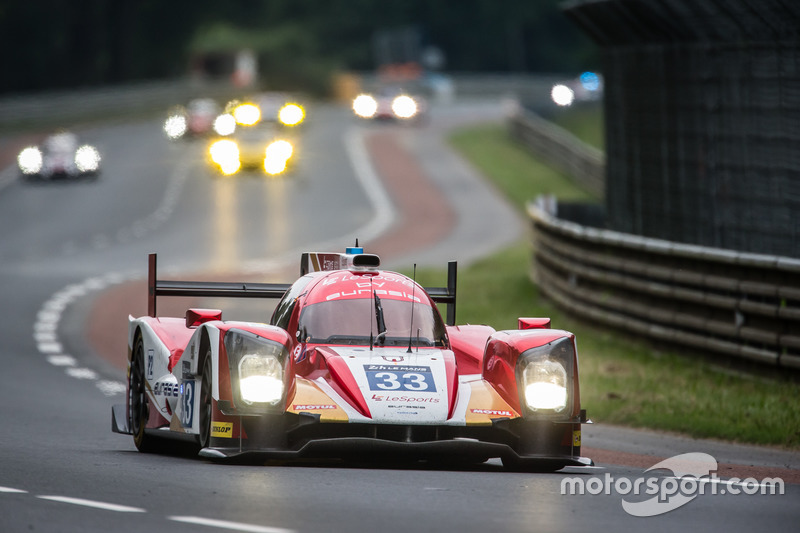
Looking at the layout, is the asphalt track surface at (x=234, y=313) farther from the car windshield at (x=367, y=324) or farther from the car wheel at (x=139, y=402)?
the car windshield at (x=367, y=324)

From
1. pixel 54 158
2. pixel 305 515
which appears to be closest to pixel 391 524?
pixel 305 515

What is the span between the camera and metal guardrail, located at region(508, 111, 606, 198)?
47.2 meters

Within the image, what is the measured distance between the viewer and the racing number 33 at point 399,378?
9227mm

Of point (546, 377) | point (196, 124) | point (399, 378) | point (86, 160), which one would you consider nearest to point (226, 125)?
point (86, 160)

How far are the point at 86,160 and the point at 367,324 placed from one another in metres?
40.4

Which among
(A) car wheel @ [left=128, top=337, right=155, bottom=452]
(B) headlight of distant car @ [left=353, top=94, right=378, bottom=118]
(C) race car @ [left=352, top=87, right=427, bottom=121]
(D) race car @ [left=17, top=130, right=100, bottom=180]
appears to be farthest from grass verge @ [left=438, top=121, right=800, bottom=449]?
(B) headlight of distant car @ [left=353, top=94, right=378, bottom=118]

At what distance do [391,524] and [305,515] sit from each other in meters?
0.43

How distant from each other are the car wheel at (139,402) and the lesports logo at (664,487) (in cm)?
329

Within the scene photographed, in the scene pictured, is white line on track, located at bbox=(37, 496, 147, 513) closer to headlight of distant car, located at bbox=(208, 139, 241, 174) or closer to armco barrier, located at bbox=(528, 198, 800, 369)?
armco barrier, located at bbox=(528, 198, 800, 369)

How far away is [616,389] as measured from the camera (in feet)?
48.2

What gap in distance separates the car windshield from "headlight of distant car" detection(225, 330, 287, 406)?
2.99 feet

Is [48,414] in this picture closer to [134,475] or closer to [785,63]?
[134,475]

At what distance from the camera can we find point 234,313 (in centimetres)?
2291

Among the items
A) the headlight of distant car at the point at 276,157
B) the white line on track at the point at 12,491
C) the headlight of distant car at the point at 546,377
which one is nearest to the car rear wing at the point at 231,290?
the headlight of distant car at the point at 546,377
